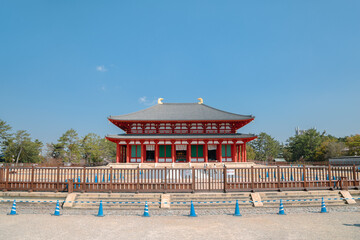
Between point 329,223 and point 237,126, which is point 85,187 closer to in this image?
point 329,223

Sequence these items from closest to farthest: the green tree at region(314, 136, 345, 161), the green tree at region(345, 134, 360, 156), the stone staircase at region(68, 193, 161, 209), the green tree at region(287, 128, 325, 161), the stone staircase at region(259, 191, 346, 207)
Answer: the stone staircase at region(68, 193, 161, 209) → the stone staircase at region(259, 191, 346, 207) → the green tree at region(345, 134, 360, 156) → the green tree at region(314, 136, 345, 161) → the green tree at region(287, 128, 325, 161)

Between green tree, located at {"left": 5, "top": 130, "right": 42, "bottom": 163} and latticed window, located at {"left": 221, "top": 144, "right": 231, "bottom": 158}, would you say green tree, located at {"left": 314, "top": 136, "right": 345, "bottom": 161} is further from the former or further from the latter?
green tree, located at {"left": 5, "top": 130, "right": 42, "bottom": 163}

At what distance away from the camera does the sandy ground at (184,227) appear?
7.47m

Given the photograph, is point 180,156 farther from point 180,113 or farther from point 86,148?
point 86,148

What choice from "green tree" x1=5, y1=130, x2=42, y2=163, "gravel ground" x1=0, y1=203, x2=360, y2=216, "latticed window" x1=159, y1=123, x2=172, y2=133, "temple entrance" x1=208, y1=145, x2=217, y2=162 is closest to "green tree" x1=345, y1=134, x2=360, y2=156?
"temple entrance" x1=208, y1=145, x2=217, y2=162

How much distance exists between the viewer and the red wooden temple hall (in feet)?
107

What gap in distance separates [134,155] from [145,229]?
25800 millimetres

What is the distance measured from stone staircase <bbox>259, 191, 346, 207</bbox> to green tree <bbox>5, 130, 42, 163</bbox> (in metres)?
57.0

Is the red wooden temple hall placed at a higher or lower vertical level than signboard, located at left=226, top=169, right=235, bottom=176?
higher

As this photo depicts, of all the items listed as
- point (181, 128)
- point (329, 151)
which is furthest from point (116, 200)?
point (329, 151)

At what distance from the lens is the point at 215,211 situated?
1058 centimetres

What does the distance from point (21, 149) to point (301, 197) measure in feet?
193

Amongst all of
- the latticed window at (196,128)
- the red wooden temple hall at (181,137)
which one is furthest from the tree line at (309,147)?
the latticed window at (196,128)

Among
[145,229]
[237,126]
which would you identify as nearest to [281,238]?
[145,229]
